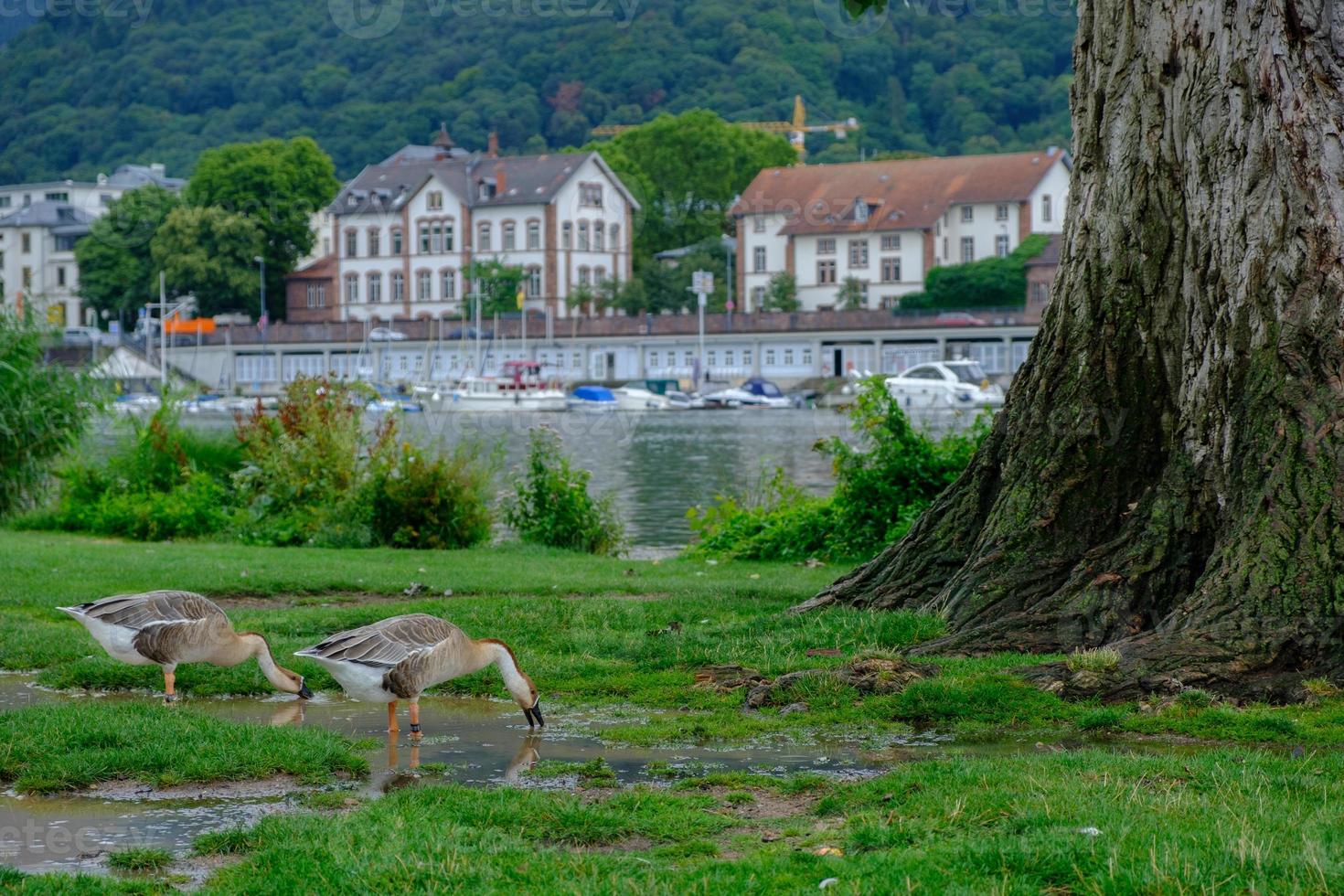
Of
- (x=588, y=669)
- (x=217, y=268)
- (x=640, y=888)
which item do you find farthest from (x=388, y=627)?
(x=217, y=268)

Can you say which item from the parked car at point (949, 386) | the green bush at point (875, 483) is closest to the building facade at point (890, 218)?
the parked car at point (949, 386)

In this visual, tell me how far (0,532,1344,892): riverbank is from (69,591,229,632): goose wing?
451 mm

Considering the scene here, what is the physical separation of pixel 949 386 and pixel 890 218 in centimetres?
2979

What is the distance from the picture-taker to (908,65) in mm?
171375

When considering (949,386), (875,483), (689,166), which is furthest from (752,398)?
(875,483)

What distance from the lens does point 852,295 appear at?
351 ft

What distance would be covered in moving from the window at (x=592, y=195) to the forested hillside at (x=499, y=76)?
43.1 m

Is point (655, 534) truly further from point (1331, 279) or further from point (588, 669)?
point (1331, 279)

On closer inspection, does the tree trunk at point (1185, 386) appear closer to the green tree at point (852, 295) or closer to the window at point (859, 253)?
the green tree at point (852, 295)

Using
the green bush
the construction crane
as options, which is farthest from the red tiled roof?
the green bush

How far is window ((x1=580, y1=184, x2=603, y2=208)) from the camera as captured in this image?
115 m

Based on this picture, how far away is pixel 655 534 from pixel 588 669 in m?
14.7

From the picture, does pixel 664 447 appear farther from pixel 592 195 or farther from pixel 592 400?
pixel 592 195

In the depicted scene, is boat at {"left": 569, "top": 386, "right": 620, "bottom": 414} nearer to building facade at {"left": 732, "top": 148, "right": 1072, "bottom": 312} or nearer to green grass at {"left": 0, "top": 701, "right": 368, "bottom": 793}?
building facade at {"left": 732, "top": 148, "right": 1072, "bottom": 312}
